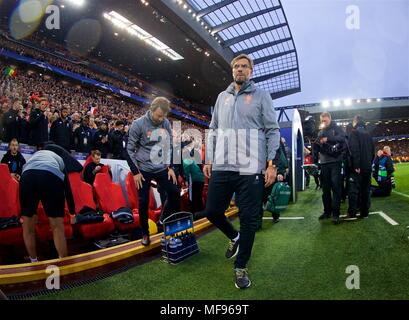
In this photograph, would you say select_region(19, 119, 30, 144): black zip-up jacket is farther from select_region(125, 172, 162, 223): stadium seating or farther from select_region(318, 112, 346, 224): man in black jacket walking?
select_region(318, 112, 346, 224): man in black jacket walking

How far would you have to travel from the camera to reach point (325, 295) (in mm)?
2227

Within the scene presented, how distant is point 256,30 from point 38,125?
70.4 ft

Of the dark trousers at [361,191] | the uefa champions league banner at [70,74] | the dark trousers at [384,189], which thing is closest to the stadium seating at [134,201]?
the dark trousers at [361,191]

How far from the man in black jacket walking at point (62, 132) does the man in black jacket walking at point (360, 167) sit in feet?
21.3

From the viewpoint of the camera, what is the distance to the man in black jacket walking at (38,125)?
22.2 ft

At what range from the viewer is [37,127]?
22.4ft

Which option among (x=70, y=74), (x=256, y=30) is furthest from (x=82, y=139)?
(x=256, y=30)

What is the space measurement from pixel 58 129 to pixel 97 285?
580 centimetres

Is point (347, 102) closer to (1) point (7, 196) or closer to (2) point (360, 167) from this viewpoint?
(2) point (360, 167)

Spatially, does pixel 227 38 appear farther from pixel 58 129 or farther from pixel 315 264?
pixel 315 264

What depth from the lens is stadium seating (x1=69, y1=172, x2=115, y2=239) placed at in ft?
13.7

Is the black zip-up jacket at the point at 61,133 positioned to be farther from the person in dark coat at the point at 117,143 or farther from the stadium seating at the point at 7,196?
the stadium seating at the point at 7,196

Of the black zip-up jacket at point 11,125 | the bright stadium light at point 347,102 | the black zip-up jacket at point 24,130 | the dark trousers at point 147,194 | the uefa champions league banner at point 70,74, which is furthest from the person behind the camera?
the bright stadium light at point 347,102
